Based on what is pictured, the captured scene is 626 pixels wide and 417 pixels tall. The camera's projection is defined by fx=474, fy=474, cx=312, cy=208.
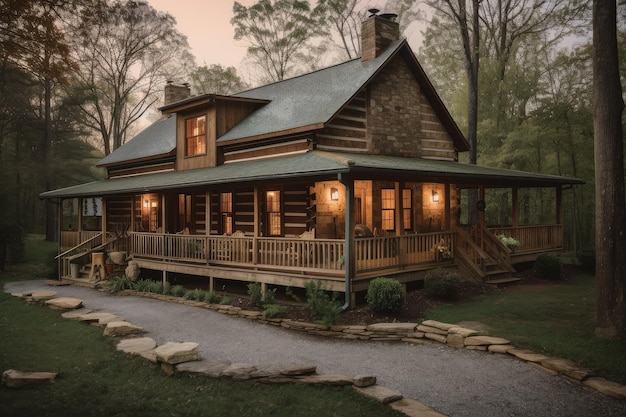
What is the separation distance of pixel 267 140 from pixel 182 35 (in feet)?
69.3

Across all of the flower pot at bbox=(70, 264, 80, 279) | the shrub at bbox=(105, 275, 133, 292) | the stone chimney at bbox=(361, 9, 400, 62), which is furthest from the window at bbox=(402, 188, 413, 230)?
the flower pot at bbox=(70, 264, 80, 279)

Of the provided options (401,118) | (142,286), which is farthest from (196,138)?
(401,118)

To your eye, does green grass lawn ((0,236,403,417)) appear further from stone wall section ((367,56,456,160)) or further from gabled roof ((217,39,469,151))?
stone wall section ((367,56,456,160))

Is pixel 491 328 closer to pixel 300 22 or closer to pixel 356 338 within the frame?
pixel 356 338

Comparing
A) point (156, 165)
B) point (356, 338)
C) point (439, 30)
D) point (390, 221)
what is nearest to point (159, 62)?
point (156, 165)

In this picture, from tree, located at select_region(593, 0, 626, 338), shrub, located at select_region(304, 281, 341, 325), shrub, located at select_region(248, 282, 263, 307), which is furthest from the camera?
shrub, located at select_region(248, 282, 263, 307)

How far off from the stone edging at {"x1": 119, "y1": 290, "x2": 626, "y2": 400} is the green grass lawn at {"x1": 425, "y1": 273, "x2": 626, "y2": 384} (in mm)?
359

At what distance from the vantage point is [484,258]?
49.2 ft

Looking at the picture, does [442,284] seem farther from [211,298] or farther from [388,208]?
[211,298]

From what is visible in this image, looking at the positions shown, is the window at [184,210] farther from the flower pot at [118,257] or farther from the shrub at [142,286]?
the shrub at [142,286]

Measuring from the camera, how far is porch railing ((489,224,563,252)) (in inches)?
703

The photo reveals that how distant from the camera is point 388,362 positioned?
28.6 feet

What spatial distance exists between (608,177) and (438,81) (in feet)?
95.3

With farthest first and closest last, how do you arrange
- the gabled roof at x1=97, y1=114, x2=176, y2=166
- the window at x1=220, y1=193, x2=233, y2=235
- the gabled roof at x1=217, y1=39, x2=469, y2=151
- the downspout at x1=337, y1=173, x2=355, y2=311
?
the gabled roof at x1=97, y1=114, x2=176, y2=166
the window at x1=220, y1=193, x2=233, y2=235
the gabled roof at x1=217, y1=39, x2=469, y2=151
the downspout at x1=337, y1=173, x2=355, y2=311
